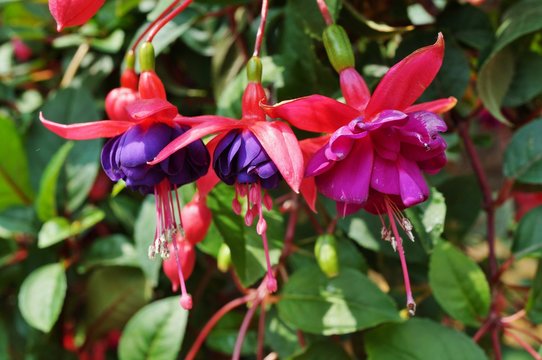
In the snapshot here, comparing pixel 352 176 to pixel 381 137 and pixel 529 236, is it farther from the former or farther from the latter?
pixel 529 236

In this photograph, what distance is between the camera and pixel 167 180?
0.56 m

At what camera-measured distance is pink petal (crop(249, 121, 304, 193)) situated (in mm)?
460

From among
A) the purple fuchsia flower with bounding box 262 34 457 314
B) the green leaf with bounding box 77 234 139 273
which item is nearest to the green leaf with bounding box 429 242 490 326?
the purple fuchsia flower with bounding box 262 34 457 314

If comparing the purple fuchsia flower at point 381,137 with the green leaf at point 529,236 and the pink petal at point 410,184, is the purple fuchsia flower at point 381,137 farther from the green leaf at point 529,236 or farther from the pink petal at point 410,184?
the green leaf at point 529,236

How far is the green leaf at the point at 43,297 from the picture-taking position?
82cm

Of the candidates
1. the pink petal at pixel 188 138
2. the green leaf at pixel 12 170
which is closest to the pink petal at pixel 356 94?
the pink petal at pixel 188 138

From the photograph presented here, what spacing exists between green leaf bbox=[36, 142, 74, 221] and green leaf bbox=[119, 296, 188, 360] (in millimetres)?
249

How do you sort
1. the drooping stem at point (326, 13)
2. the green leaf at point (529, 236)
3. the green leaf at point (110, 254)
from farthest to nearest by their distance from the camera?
the green leaf at point (110, 254)
the green leaf at point (529, 236)
the drooping stem at point (326, 13)

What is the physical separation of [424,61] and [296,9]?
27 cm

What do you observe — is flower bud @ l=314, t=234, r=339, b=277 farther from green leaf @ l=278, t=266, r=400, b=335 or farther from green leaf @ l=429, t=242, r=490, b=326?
green leaf @ l=429, t=242, r=490, b=326

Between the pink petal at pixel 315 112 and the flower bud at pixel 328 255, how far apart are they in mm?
207

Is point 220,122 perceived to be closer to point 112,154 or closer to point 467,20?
Answer: point 112,154

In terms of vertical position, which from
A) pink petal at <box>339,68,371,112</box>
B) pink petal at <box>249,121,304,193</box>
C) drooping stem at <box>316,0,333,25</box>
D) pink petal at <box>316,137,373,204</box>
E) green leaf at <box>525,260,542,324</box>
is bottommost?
green leaf at <box>525,260,542,324</box>

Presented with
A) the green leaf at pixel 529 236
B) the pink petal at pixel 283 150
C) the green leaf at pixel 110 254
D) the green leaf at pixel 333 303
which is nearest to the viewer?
the pink petal at pixel 283 150
